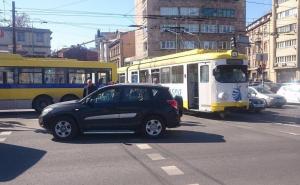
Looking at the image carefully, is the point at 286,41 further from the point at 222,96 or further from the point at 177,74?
the point at 222,96

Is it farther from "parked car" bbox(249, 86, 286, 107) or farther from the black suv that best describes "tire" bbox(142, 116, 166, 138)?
"parked car" bbox(249, 86, 286, 107)

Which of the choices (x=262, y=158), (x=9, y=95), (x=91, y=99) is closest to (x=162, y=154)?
(x=262, y=158)

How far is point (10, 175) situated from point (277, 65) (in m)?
83.6

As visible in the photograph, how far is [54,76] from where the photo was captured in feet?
75.6

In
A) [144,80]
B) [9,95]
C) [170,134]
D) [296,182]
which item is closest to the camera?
[296,182]

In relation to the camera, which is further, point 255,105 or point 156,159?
point 255,105

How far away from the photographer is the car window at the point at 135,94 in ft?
43.3

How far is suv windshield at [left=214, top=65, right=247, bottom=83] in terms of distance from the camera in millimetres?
19406

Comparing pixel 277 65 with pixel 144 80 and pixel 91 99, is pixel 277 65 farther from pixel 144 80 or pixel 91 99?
pixel 91 99

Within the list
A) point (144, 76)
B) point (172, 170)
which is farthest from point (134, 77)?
point (172, 170)

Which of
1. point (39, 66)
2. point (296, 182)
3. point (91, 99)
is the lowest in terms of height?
point (296, 182)

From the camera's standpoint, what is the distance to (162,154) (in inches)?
411

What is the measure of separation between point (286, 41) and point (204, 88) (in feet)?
225

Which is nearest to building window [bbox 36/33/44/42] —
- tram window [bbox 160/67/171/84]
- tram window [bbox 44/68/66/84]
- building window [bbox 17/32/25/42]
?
building window [bbox 17/32/25/42]
